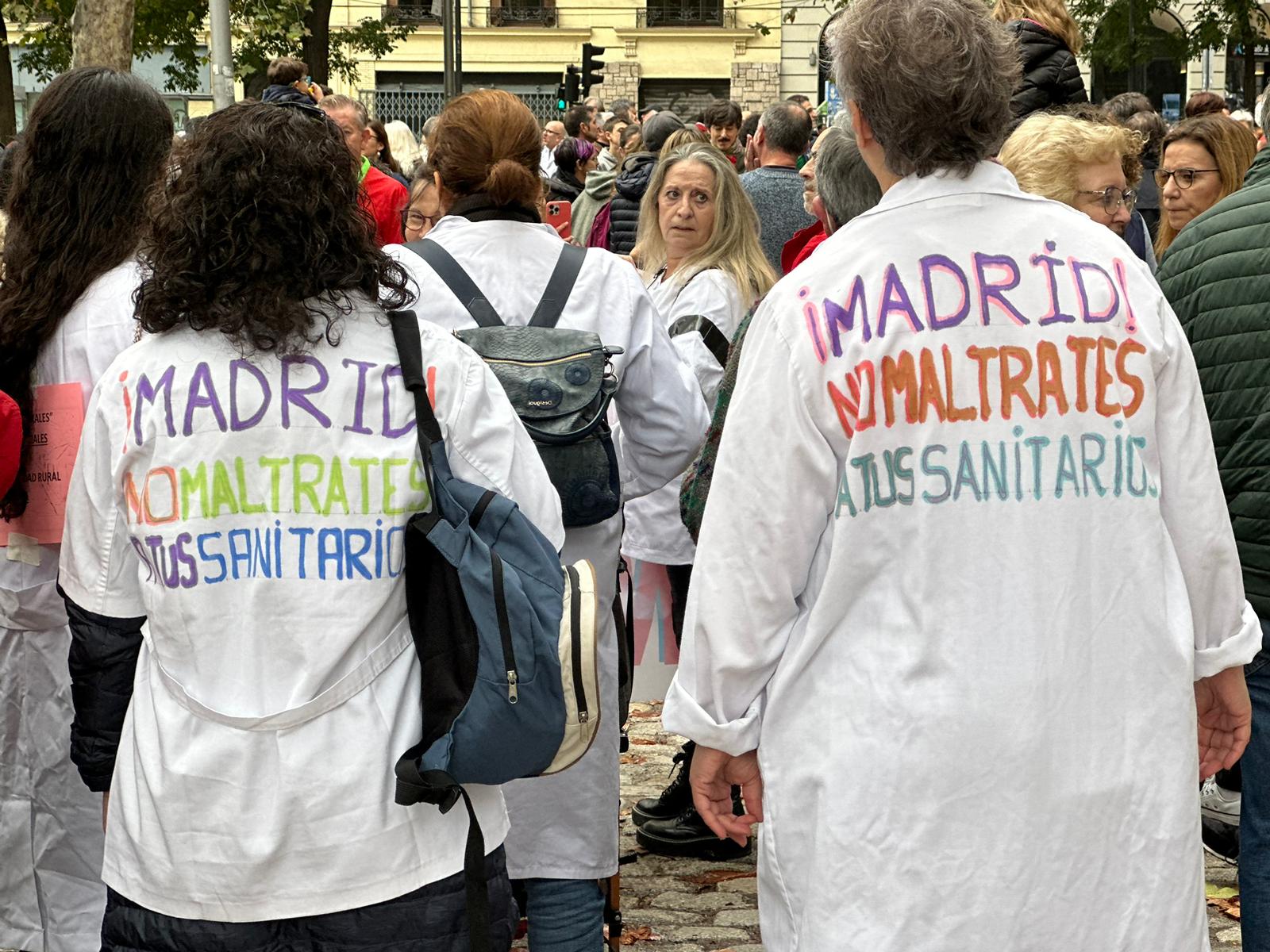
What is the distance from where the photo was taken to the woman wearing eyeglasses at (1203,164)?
6.01 meters

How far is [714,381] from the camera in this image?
5191 millimetres

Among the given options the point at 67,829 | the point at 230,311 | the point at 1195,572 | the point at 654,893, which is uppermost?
the point at 230,311

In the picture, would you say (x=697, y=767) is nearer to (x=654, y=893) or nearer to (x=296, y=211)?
(x=296, y=211)

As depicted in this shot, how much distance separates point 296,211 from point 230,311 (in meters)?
0.19

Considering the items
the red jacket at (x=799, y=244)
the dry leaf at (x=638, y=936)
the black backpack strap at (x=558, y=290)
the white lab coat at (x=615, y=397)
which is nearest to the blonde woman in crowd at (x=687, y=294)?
the red jacket at (x=799, y=244)

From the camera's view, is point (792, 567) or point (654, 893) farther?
point (654, 893)

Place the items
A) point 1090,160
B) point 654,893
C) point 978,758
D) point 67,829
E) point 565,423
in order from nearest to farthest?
point 978,758 → point 565,423 → point 67,829 → point 1090,160 → point 654,893

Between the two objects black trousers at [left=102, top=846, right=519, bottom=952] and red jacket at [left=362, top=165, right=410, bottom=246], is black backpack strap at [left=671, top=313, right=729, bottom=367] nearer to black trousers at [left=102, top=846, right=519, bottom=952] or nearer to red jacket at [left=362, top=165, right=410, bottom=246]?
black trousers at [left=102, top=846, right=519, bottom=952]

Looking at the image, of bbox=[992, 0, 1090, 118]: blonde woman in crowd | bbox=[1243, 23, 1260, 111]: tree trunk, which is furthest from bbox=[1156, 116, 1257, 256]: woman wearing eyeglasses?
bbox=[1243, 23, 1260, 111]: tree trunk

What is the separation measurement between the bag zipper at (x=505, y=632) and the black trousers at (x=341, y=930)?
0.34 m

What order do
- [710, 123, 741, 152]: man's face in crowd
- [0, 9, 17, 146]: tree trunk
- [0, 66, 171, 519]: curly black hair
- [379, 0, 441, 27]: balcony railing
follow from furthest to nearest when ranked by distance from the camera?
[379, 0, 441, 27]: balcony railing, [0, 9, 17, 146]: tree trunk, [710, 123, 741, 152]: man's face in crowd, [0, 66, 171, 519]: curly black hair

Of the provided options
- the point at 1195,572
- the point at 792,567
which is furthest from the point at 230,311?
the point at 1195,572

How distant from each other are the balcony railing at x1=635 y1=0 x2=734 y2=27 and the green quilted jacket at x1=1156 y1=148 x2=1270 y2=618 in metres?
45.4

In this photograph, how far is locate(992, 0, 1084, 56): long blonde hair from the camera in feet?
21.6
